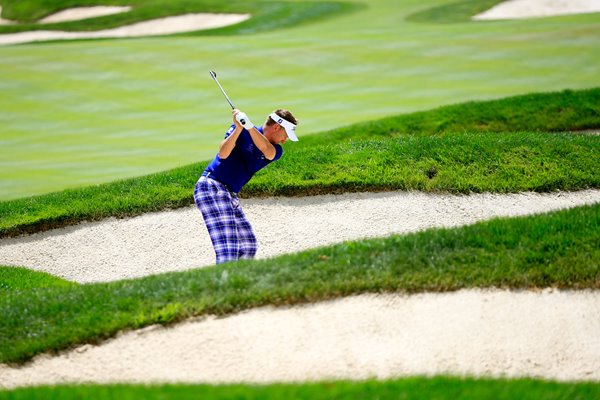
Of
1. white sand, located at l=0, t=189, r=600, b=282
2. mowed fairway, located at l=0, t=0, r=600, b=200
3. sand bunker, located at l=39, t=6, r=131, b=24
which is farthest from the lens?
sand bunker, located at l=39, t=6, r=131, b=24

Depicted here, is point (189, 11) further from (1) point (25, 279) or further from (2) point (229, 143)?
(2) point (229, 143)

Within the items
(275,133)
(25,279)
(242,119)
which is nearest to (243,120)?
(242,119)

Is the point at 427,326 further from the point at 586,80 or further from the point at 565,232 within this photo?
the point at 586,80

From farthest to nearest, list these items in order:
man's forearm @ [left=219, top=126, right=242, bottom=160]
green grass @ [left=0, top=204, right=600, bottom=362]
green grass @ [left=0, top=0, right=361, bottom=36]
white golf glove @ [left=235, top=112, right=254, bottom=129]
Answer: green grass @ [left=0, top=0, right=361, bottom=36]
man's forearm @ [left=219, top=126, right=242, bottom=160]
white golf glove @ [left=235, top=112, right=254, bottom=129]
green grass @ [left=0, top=204, right=600, bottom=362]

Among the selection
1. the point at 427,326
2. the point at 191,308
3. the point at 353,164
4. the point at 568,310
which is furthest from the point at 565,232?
the point at 353,164

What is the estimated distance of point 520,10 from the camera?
34031 millimetres

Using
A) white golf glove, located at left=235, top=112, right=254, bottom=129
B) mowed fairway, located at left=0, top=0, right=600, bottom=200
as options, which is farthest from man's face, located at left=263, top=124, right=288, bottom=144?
mowed fairway, located at left=0, top=0, right=600, bottom=200

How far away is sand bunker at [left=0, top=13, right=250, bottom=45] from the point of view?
35.8 m

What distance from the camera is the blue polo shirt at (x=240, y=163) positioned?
9.34m

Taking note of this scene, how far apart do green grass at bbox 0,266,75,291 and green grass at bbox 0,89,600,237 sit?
4.84ft

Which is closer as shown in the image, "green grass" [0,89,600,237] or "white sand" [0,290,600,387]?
"white sand" [0,290,600,387]

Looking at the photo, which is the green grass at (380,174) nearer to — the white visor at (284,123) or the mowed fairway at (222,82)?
the mowed fairway at (222,82)

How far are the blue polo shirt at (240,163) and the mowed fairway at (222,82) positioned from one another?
6.15 meters

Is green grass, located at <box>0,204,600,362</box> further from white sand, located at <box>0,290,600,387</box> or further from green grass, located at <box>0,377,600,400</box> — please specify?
green grass, located at <box>0,377,600,400</box>
